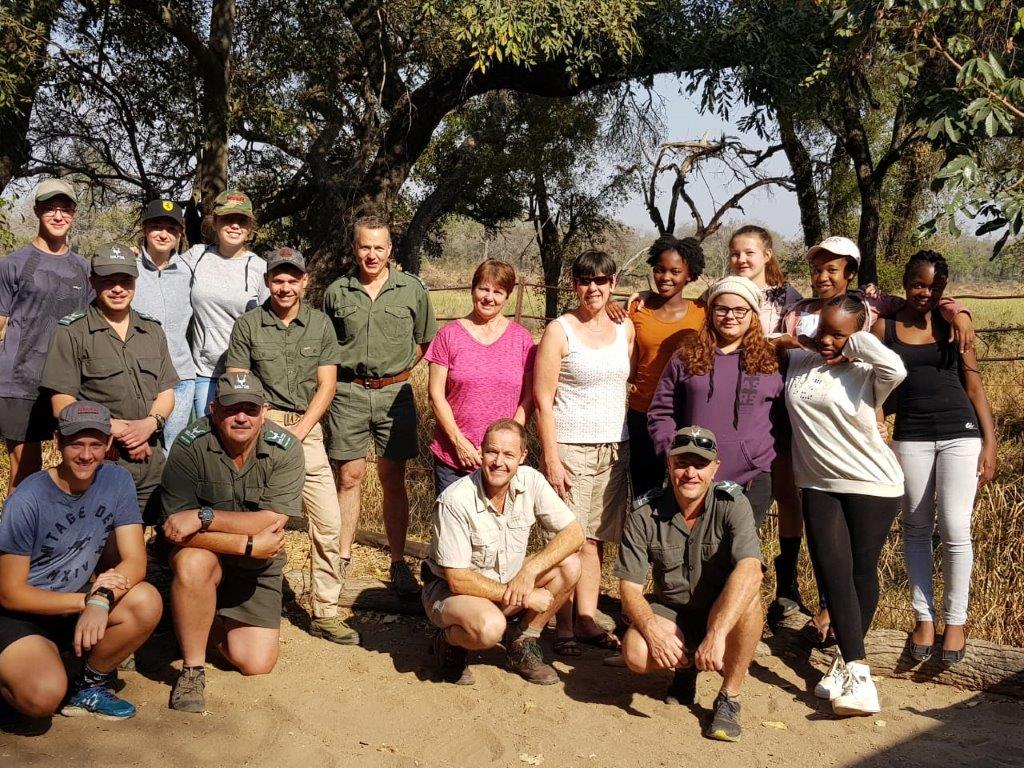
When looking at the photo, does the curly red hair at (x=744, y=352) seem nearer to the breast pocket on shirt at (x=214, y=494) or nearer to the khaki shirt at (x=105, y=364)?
the breast pocket on shirt at (x=214, y=494)

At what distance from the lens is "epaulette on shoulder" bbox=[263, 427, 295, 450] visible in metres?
4.54

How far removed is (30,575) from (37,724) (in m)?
0.60

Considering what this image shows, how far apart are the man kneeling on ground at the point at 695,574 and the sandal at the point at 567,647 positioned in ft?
2.43

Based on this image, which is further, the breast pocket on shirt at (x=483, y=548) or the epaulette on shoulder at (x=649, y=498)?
the breast pocket on shirt at (x=483, y=548)

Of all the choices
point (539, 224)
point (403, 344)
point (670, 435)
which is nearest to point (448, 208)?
point (539, 224)

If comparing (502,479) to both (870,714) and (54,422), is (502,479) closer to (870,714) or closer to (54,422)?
(870,714)

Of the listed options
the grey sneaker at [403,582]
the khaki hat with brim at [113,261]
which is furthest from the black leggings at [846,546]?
the khaki hat with brim at [113,261]

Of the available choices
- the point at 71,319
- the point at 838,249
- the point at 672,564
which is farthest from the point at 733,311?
the point at 71,319

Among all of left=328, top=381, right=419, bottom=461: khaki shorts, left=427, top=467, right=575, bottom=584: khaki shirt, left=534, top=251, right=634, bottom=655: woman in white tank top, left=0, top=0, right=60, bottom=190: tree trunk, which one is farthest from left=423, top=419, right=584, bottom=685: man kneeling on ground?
left=0, top=0, right=60, bottom=190: tree trunk

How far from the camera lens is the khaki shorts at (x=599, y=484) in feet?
15.9

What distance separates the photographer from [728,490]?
4281mm

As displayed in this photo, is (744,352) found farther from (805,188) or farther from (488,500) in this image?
(805,188)

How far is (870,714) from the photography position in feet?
14.6

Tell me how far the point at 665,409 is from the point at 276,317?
1.95 meters
